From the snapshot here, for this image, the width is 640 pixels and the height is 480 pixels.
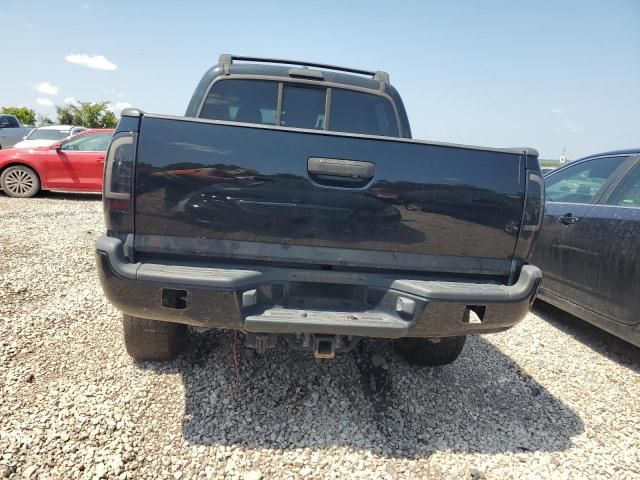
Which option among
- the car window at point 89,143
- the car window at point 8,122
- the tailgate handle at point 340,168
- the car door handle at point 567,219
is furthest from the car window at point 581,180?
the car window at point 8,122

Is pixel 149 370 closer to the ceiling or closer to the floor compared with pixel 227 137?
closer to the floor

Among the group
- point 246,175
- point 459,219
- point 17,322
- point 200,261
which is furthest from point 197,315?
point 17,322

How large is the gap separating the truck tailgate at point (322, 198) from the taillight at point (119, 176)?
0.05 metres

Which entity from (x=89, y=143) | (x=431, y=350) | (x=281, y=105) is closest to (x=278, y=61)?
(x=281, y=105)

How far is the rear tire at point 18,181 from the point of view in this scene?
353 inches

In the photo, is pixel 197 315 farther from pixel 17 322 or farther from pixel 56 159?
pixel 56 159

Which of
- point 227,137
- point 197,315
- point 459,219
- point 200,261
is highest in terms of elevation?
point 227,137

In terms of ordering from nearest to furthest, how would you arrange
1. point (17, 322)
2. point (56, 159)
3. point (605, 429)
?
1. point (605, 429)
2. point (17, 322)
3. point (56, 159)

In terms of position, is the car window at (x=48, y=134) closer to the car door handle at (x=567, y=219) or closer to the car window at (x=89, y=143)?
the car window at (x=89, y=143)

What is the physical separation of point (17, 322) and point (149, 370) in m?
1.31

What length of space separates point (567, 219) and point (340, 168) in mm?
2831

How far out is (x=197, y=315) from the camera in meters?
1.94

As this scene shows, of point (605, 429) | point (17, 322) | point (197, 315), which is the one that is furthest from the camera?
point (17, 322)

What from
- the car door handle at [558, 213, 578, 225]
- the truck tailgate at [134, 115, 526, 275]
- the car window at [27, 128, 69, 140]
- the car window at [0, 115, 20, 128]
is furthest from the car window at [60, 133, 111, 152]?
the car window at [0, 115, 20, 128]
